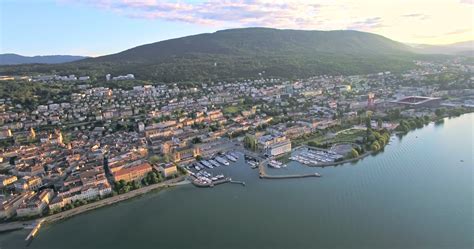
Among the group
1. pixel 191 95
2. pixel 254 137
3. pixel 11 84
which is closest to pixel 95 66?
pixel 11 84

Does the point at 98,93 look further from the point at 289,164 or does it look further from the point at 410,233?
the point at 410,233

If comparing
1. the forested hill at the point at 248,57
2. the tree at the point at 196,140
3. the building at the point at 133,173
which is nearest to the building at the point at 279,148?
the tree at the point at 196,140

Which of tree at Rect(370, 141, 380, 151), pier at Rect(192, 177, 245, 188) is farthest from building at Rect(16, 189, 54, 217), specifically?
tree at Rect(370, 141, 380, 151)

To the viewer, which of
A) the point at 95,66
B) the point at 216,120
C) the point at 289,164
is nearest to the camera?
the point at 289,164

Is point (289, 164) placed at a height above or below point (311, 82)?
below

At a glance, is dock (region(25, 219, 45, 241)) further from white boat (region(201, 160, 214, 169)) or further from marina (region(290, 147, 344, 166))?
marina (region(290, 147, 344, 166))

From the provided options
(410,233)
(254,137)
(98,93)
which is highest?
(98,93)

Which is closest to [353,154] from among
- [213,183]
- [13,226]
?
[213,183]

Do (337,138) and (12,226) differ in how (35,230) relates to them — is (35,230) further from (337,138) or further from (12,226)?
(337,138)

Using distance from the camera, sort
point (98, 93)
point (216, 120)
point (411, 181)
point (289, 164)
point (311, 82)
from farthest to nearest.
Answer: point (311, 82) < point (98, 93) < point (216, 120) < point (289, 164) < point (411, 181)

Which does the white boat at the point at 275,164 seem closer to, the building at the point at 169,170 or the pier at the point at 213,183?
the pier at the point at 213,183
